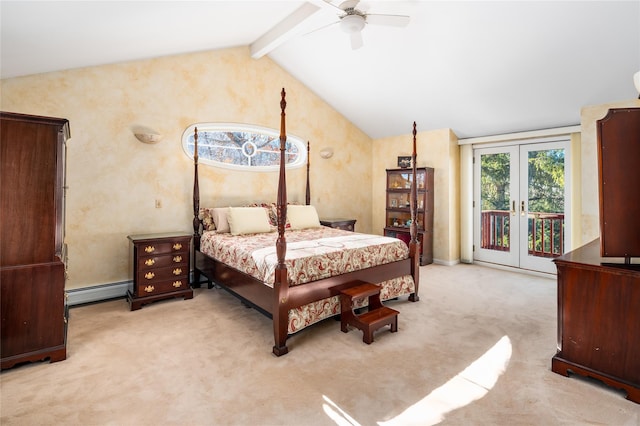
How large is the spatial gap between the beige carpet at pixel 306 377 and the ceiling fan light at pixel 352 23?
2.78 metres

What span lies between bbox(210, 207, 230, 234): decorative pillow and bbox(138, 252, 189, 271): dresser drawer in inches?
22.5

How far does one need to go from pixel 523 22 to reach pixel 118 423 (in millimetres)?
4550

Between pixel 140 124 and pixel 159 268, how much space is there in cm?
180

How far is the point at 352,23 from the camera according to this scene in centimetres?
291

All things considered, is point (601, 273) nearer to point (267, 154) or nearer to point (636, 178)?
point (636, 178)

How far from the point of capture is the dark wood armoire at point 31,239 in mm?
2250

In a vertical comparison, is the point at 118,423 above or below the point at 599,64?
below

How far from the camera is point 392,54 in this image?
423 cm

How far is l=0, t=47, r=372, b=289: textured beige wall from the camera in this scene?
3.59m

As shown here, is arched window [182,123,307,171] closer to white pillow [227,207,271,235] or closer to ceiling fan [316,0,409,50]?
white pillow [227,207,271,235]

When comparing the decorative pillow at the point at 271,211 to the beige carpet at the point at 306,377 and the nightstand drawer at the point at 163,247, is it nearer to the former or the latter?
the nightstand drawer at the point at 163,247

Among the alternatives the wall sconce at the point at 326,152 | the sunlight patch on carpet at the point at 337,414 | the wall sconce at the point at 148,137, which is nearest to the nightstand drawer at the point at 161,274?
the wall sconce at the point at 148,137

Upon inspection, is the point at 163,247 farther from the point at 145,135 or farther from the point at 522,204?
the point at 522,204

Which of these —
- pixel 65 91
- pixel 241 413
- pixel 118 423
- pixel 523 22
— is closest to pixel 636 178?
pixel 523 22
